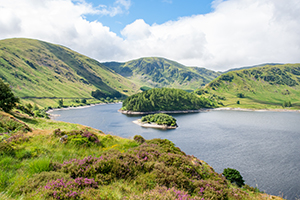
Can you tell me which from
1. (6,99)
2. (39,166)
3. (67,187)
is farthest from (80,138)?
(6,99)

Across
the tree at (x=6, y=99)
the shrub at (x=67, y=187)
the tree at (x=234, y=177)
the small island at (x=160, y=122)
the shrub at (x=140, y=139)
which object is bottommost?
the small island at (x=160, y=122)

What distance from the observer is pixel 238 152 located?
63125 mm

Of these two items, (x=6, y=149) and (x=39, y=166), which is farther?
(x=6, y=149)

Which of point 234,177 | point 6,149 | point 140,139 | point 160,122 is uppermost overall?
point 6,149

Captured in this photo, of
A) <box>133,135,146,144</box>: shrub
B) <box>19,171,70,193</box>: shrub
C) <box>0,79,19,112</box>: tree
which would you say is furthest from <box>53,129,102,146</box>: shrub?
<box>0,79,19,112</box>: tree

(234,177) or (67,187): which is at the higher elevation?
(67,187)

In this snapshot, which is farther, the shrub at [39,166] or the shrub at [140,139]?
the shrub at [140,139]

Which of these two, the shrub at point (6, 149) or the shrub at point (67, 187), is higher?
the shrub at point (6, 149)

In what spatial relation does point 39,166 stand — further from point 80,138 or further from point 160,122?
point 160,122

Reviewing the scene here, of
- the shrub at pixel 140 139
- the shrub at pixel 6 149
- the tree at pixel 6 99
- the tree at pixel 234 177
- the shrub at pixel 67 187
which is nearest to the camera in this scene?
the shrub at pixel 67 187

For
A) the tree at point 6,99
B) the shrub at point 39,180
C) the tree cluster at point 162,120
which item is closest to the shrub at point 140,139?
the shrub at point 39,180

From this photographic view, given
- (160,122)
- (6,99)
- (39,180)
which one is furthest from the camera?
(160,122)

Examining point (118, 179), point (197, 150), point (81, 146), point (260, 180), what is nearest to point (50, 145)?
point (81, 146)

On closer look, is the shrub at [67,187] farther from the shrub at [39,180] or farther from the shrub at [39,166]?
the shrub at [39,166]
